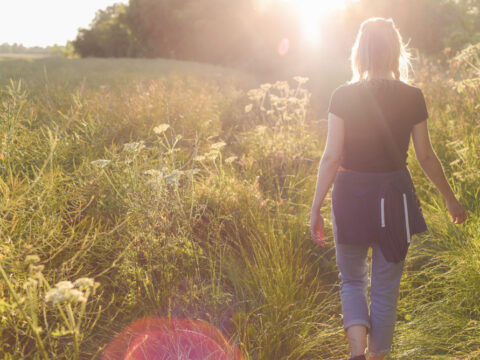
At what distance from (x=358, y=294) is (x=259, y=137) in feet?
11.0

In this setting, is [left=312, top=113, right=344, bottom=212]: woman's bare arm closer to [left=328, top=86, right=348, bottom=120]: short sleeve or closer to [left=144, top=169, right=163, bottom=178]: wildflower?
[left=328, top=86, right=348, bottom=120]: short sleeve

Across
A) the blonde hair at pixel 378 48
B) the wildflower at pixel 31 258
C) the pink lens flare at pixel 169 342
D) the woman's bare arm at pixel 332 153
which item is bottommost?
the pink lens flare at pixel 169 342

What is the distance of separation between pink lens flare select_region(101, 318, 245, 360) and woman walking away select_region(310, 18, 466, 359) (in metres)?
0.73

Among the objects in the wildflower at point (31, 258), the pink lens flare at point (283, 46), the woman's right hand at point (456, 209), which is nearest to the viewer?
the wildflower at point (31, 258)

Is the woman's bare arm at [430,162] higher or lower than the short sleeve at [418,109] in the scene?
lower

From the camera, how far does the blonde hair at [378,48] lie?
6.56ft

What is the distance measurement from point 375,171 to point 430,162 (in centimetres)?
37

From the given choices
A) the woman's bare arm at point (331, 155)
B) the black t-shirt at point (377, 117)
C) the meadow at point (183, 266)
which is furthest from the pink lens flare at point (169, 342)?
the black t-shirt at point (377, 117)

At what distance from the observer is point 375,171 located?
6.59 feet

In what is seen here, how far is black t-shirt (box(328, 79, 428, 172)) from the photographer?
1960 millimetres

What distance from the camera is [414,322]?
8.10 ft

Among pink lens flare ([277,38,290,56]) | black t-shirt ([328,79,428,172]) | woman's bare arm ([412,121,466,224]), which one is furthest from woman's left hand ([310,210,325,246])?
pink lens flare ([277,38,290,56])

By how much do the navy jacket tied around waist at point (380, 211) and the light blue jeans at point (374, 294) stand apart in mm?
88

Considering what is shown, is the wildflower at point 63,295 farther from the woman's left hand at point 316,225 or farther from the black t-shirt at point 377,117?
the black t-shirt at point 377,117
